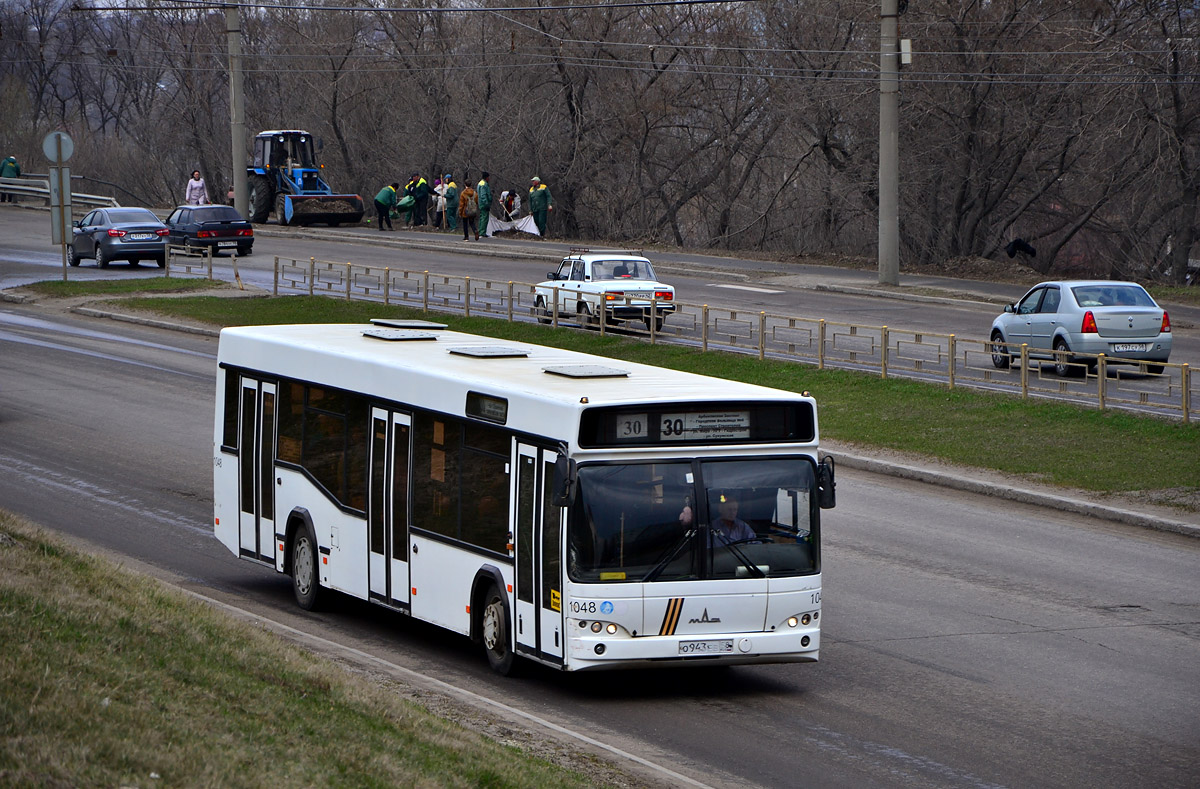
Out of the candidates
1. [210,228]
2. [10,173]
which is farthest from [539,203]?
[10,173]

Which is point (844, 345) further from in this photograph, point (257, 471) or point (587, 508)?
point (587, 508)

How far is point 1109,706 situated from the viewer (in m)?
9.75

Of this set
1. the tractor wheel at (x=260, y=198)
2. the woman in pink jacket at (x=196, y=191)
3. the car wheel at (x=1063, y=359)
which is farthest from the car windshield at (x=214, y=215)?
the car wheel at (x=1063, y=359)

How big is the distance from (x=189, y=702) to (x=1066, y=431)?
50.4 ft

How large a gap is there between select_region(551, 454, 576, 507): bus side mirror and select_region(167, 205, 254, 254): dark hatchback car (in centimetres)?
3435

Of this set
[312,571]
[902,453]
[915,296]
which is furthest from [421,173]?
[312,571]

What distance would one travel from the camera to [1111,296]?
2405 centimetres

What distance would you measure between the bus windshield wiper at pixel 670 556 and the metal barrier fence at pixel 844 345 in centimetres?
1170

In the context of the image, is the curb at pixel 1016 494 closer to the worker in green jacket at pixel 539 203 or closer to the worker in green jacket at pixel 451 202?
the worker in green jacket at pixel 539 203

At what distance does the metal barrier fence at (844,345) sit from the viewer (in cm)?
2103

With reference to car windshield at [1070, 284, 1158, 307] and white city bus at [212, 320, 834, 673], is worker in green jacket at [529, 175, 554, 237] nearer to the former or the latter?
car windshield at [1070, 284, 1158, 307]

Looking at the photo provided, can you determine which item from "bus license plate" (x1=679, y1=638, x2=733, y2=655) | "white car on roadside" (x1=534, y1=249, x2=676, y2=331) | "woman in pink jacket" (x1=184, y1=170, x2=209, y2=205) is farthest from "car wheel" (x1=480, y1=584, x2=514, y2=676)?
"woman in pink jacket" (x1=184, y1=170, x2=209, y2=205)

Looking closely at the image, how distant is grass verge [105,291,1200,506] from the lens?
1792cm

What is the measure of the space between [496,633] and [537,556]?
2.83 ft
